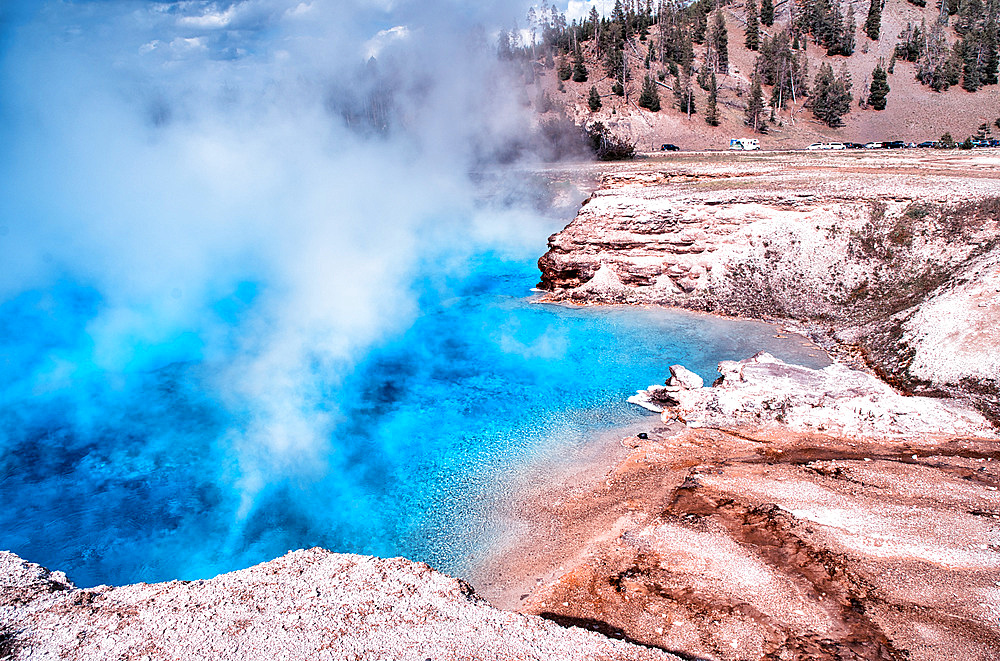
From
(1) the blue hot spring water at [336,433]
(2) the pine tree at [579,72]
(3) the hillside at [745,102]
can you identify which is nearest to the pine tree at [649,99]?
(3) the hillside at [745,102]

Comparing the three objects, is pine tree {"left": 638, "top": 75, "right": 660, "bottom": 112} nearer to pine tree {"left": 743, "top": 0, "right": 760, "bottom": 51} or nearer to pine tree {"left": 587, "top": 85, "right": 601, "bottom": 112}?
pine tree {"left": 587, "top": 85, "right": 601, "bottom": 112}

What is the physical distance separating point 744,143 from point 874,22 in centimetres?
5571

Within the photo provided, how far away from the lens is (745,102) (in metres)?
85.1

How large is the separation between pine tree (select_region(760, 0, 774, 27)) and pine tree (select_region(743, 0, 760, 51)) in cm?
195

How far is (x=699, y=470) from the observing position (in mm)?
15336

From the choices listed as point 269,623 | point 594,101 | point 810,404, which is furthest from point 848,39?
point 269,623

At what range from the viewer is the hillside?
75.9 m

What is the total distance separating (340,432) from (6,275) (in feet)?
84.7

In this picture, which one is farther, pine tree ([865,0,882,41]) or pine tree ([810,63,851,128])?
pine tree ([865,0,882,41])

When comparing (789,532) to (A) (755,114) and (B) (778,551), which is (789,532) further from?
(A) (755,114)

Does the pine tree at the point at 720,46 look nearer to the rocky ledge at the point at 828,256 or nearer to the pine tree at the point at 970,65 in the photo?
the pine tree at the point at 970,65

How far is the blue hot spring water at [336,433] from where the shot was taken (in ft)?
45.8

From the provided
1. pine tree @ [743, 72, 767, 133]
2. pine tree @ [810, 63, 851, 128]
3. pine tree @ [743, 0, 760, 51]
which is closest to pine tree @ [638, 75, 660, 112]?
pine tree @ [743, 72, 767, 133]

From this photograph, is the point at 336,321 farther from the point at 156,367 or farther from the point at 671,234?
the point at 671,234
